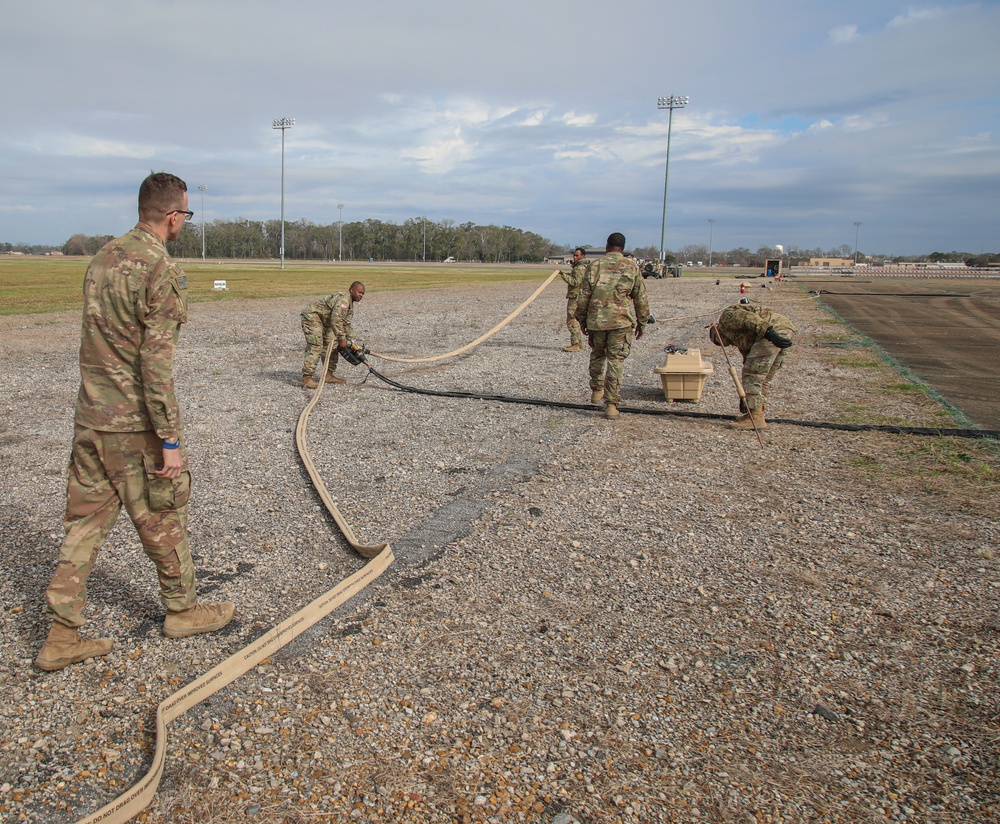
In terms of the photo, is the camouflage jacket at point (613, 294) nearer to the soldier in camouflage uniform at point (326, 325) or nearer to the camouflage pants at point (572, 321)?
the soldier in camouflage uniform at point (326, 325)

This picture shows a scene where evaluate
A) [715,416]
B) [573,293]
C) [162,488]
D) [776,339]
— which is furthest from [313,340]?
[162,488]

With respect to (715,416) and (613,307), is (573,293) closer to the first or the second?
(613,307)

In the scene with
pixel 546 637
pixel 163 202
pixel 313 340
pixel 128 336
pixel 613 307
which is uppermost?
pixel 163 202

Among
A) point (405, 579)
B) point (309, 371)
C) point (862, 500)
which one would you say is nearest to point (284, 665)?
point (405, 579)

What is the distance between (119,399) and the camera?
3.38 meters

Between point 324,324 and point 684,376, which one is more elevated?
point 324,324

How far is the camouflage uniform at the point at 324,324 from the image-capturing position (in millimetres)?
10539

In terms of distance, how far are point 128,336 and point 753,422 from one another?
6.80 meters

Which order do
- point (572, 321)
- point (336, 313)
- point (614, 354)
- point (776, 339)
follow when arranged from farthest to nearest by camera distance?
point (572, 321)
point (336, 313)
point (614, 354)
point (776, 339)

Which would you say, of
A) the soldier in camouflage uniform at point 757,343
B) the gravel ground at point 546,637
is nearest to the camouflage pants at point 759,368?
the soldier in camouflage uniform at point 757,343

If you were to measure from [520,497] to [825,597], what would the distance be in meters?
→ 2.44

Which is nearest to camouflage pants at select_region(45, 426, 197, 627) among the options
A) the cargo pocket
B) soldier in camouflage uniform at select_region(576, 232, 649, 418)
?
the cargo pocket

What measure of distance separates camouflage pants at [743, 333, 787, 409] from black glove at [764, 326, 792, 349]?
0.08 m

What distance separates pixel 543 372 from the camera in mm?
12742
